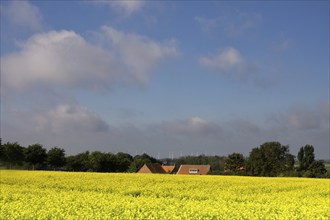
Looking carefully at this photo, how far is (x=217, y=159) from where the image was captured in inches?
7279

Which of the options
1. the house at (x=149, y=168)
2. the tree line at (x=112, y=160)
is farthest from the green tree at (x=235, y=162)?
the house at (x=149, y=168)

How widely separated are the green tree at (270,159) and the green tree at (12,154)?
1929 inches

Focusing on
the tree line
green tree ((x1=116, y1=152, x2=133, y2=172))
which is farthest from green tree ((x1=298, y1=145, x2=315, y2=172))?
green tree ((x1=116, y1=152, x2=133, y2=172))

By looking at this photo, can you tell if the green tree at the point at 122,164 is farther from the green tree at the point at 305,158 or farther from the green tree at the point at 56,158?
the green tree at the point at 305,158

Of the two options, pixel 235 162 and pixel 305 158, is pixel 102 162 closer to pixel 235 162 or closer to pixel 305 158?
pixel 235 162

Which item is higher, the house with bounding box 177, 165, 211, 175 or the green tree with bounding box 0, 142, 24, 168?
the green tree with bounding box 0, 142, 24, 168

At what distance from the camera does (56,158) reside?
93.2 meters

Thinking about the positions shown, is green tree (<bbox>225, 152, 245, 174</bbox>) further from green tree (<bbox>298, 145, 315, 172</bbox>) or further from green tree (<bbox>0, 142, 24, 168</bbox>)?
green tree (<bbox>0, 142, 24, 168</bbox>)

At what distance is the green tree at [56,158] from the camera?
92188 millimetres

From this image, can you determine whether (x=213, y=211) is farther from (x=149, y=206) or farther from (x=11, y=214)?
(x=11, y=214)

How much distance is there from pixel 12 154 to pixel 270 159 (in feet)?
185

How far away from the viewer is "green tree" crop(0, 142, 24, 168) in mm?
90125

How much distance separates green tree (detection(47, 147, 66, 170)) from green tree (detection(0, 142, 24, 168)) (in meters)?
5.81

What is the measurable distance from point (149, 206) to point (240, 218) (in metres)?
3.33
